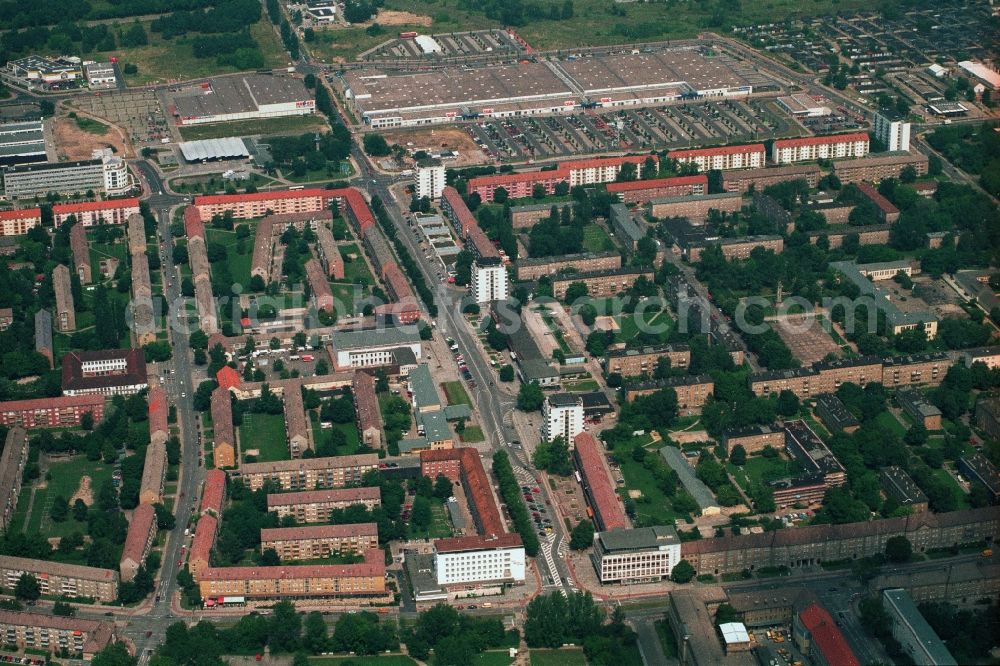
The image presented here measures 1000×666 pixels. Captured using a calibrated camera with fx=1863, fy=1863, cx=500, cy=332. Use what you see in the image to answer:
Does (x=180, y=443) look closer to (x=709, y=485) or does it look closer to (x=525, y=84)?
(x=709, y=485)

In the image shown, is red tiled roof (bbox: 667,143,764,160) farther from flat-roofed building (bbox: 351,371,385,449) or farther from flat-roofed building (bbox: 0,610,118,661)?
flat-roofed building (bbox: 0,610,118,661)

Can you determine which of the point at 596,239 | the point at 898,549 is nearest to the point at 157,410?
the point at 596,239

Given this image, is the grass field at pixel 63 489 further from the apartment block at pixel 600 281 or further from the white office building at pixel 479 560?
the apartment block at pixel 600 281

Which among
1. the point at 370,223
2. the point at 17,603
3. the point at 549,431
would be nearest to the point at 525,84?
the point at 370,223

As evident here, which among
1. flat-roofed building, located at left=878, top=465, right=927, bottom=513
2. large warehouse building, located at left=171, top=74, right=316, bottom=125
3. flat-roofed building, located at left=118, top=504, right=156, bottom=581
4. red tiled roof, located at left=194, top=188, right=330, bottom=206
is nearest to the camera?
flat-roofed building, located at left=118, top=504, right=156, bottom=581

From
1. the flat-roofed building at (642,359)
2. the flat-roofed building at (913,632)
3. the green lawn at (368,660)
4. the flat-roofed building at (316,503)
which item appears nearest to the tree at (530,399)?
the flat-roofed building at (642,359)

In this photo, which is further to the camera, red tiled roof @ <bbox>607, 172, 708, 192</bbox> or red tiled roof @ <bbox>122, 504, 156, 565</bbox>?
red tiled roof @ <bbox>607, 172, 708, 192</bbox>

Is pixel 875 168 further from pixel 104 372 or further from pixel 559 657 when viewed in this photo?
pixel 559 657

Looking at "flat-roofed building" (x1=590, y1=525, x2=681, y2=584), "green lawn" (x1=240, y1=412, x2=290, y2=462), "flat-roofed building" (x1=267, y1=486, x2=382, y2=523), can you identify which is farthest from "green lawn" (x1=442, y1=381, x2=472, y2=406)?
"flat-roofed building" (x1=590, y1=525, x2=681, y2=584)
